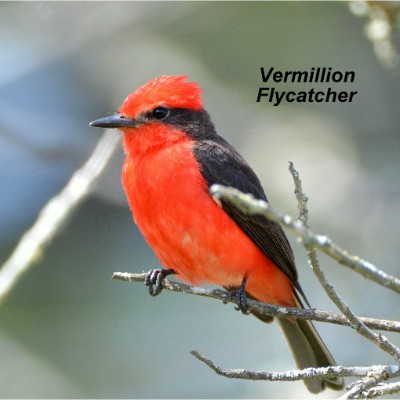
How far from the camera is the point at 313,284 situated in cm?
664

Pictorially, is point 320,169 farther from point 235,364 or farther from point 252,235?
point 252,235

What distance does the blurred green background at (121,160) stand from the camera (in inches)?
253

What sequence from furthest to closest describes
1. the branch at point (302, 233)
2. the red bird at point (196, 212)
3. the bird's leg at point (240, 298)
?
the red bird at point (196, 212) < the bird's leg at point (240, 298) < the branch at point (302, 233)

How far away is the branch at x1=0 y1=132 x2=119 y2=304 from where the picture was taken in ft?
13.4

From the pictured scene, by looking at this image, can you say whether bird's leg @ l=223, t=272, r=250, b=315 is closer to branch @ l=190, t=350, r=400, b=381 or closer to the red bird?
the red bird

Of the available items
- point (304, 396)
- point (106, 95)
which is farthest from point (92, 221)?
point (304, 396)

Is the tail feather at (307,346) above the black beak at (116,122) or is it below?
below

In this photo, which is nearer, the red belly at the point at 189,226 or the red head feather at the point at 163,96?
the red belly at the point at 189,226

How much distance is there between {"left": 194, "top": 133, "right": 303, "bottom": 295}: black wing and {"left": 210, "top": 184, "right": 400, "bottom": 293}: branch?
6.79 ft

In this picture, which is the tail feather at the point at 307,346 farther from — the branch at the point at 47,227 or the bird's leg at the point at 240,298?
the branch at the point at 47,227

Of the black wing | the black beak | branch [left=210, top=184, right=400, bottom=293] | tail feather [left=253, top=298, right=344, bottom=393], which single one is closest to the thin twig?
branch [left=210, top=184, right=400, bottom=293]

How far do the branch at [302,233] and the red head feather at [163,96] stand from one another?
2647mm

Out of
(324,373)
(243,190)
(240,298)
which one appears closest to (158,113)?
(243,190)

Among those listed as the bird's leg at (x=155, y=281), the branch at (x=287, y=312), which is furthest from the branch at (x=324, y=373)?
the bird's leg at (x=155, y=281)
